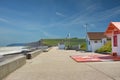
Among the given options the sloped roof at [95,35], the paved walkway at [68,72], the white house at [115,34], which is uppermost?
the sloped roof at [95,35]

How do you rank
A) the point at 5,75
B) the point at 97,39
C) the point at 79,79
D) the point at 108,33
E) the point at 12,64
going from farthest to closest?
the point at 97,39, the point at 108,33, the point at 12,64, the point at 5,75, the point at 79,79

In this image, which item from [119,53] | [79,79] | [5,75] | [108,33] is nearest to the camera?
[79,79]

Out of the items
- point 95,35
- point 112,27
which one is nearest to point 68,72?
point 112,27

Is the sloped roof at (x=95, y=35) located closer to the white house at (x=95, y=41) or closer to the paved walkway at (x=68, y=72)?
the white house at (x=95, y=41)

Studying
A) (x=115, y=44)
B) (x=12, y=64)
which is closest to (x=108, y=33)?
(x=115, y=44)

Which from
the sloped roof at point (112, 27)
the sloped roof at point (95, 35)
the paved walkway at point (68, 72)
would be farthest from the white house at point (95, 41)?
the paved walkway at point (68, 72)

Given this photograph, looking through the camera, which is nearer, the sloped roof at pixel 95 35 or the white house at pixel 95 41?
the white house at pixel 95 41

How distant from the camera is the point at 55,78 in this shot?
10.2 meters

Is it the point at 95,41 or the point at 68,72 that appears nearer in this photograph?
the point at 68,72

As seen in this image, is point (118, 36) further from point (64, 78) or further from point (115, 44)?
point (64, 78)

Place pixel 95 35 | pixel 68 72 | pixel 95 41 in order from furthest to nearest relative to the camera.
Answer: pixel 95 35
pixel 95 41
pixel 68 72

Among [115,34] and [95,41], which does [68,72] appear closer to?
[115,34]

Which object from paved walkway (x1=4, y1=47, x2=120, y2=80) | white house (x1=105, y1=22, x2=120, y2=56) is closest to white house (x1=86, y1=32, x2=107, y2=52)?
white house (x1=105, y1=22, x2=120, y2=56)

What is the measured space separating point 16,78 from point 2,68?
783 millimetres
